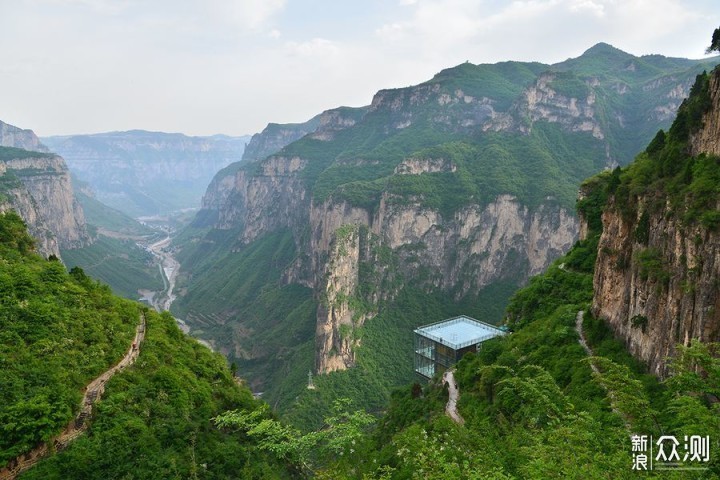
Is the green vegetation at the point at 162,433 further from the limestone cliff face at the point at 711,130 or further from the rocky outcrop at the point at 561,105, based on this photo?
the rocky outcrop at the point at 561,105

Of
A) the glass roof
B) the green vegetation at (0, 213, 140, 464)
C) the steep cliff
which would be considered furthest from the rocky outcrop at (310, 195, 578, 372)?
the green vegetation at (0, 213, 140, 464)

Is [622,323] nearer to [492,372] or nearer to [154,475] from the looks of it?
[492,372]

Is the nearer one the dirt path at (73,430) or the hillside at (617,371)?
the hillside at (617,371)

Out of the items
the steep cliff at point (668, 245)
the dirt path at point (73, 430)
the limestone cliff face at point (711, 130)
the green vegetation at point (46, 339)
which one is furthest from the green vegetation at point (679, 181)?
the green vegetation at point (46, 339)

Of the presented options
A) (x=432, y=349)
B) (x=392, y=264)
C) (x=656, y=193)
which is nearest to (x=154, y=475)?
(x=656, y=193)

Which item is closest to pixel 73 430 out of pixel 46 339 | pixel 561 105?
pixel 46 339
